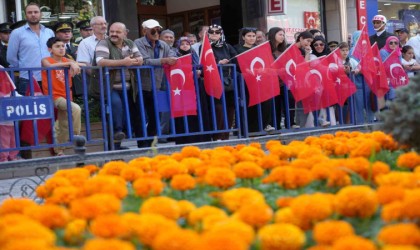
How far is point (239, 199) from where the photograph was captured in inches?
98.7

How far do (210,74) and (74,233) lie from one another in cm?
780

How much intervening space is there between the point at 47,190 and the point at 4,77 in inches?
213

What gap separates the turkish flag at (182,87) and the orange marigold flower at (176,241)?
299 inches

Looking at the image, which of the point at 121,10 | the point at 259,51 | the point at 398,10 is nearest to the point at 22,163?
the point at 259,51

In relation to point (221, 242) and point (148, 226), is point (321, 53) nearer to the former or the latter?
point (148, 226)

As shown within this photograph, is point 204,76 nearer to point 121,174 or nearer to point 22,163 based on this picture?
point 22,163

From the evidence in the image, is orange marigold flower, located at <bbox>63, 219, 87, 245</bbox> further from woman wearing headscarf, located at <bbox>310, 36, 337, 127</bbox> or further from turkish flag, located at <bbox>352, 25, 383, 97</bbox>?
turkish flag, located at <bbox>352, 25, 383, 97</bbox>

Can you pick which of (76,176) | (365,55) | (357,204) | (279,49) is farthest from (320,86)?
(357,204)

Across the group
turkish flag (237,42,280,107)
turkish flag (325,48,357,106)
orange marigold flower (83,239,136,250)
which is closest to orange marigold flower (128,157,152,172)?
orange marigold flower (83,239,136,250)

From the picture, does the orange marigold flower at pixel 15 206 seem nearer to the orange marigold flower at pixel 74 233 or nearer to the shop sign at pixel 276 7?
the orange marigold flower at pixel 74 233

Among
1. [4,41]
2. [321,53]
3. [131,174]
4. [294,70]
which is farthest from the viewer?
[321,53]

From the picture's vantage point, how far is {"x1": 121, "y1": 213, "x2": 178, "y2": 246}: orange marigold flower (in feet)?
6.73

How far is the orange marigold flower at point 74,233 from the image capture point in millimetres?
2182

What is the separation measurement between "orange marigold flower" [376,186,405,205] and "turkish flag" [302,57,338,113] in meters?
8.88
